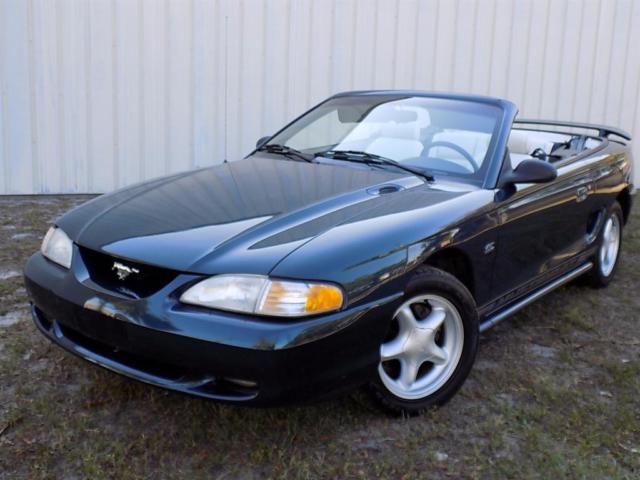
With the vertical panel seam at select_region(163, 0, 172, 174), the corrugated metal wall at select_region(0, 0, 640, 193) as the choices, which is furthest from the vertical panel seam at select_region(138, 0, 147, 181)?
the vertical panel seam at select_region(163, 0, 172, 174)

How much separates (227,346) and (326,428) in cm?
69

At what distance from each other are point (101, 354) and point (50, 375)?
2.26 feet

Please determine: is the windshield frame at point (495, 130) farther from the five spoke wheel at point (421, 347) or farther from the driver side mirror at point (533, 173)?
the five spoke wheel at point (421, 347)

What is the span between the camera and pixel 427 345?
2.93 m

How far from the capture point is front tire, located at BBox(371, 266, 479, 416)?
2820 millimetres

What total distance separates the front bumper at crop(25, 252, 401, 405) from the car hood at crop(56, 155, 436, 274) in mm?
172

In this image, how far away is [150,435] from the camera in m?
2.73

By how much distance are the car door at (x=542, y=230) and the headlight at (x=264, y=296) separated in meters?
1.23

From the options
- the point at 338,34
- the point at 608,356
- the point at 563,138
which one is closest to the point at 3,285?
the point at 608,356

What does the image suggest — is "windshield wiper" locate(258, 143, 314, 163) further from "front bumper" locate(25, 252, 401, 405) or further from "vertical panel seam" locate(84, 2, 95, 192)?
"vertical panel seam" locate(84, 2, 95, 192)

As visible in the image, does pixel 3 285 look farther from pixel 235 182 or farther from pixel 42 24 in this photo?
pixel 42 24

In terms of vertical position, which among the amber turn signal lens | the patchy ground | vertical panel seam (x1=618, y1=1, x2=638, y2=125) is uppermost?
vertical panel seam (x1=618, y1=1, x2=638, y2=125)

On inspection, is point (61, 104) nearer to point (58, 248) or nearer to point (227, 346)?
point (58, 248)

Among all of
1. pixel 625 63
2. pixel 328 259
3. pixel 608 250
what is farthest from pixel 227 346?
pixel 625 63
